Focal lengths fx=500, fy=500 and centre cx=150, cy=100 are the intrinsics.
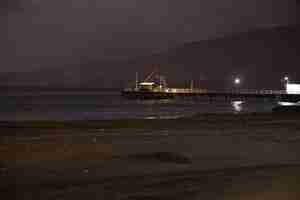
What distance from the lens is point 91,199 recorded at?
34.3 ft

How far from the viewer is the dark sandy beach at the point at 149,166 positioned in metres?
11.2

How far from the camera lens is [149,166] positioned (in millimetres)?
14953

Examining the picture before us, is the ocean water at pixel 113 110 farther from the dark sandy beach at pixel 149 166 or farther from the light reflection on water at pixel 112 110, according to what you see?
the dark sandy beach at pixel 149 166

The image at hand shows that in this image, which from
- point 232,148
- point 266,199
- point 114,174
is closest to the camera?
point 266,199

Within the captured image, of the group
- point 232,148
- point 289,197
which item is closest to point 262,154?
point 232,148

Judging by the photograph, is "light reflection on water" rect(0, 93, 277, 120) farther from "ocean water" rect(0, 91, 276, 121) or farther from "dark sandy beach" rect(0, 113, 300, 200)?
"dark sandy beach" rect(0, 113, 300, 200)

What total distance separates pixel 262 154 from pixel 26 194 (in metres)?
10.3

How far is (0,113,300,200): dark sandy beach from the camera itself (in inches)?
442

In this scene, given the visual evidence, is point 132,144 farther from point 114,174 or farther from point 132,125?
point 132,125

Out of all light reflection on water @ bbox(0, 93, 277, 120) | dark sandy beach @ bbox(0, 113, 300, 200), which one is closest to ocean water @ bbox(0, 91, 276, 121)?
light reflection on water @ bbox(0, 93, 277, 120)

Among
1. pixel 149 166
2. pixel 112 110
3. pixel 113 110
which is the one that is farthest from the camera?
pixel 112 110

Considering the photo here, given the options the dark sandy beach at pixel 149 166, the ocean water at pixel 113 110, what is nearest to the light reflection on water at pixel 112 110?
the ocean water at pixel 113 110

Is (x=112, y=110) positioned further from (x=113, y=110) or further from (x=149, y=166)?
(x=149, y=166)

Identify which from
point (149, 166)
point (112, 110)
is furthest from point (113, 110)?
point (149, 166)
